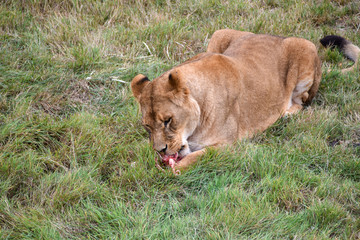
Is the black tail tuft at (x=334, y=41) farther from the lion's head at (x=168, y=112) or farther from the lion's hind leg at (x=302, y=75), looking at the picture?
the lion's head at (x=168, y=112)

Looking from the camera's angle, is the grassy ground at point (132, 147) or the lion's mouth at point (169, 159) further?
the lion's mouth at point (169, 159)

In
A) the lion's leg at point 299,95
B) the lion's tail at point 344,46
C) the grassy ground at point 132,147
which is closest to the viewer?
the grassy ground at point 132,147

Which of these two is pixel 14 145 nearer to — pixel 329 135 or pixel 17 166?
pixel 17 166

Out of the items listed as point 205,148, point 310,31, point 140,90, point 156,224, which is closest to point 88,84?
point 140,90

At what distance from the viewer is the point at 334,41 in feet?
20.5

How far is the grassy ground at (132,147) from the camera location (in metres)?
3.31

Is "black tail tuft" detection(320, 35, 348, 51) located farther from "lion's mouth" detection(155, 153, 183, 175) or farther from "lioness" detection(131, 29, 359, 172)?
"lion's mouth" detection(155, 153, 183, 175)

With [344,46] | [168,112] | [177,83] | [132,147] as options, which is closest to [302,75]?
[344,46]

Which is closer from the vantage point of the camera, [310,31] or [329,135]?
[329,135]

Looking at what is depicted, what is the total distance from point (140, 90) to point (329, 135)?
195cm

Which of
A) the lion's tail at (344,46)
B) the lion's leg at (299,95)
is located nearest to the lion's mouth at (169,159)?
the lion's leg at (299,95)

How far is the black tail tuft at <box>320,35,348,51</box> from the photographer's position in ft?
20.2

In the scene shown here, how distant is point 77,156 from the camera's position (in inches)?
162

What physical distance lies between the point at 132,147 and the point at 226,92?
1.11 m
